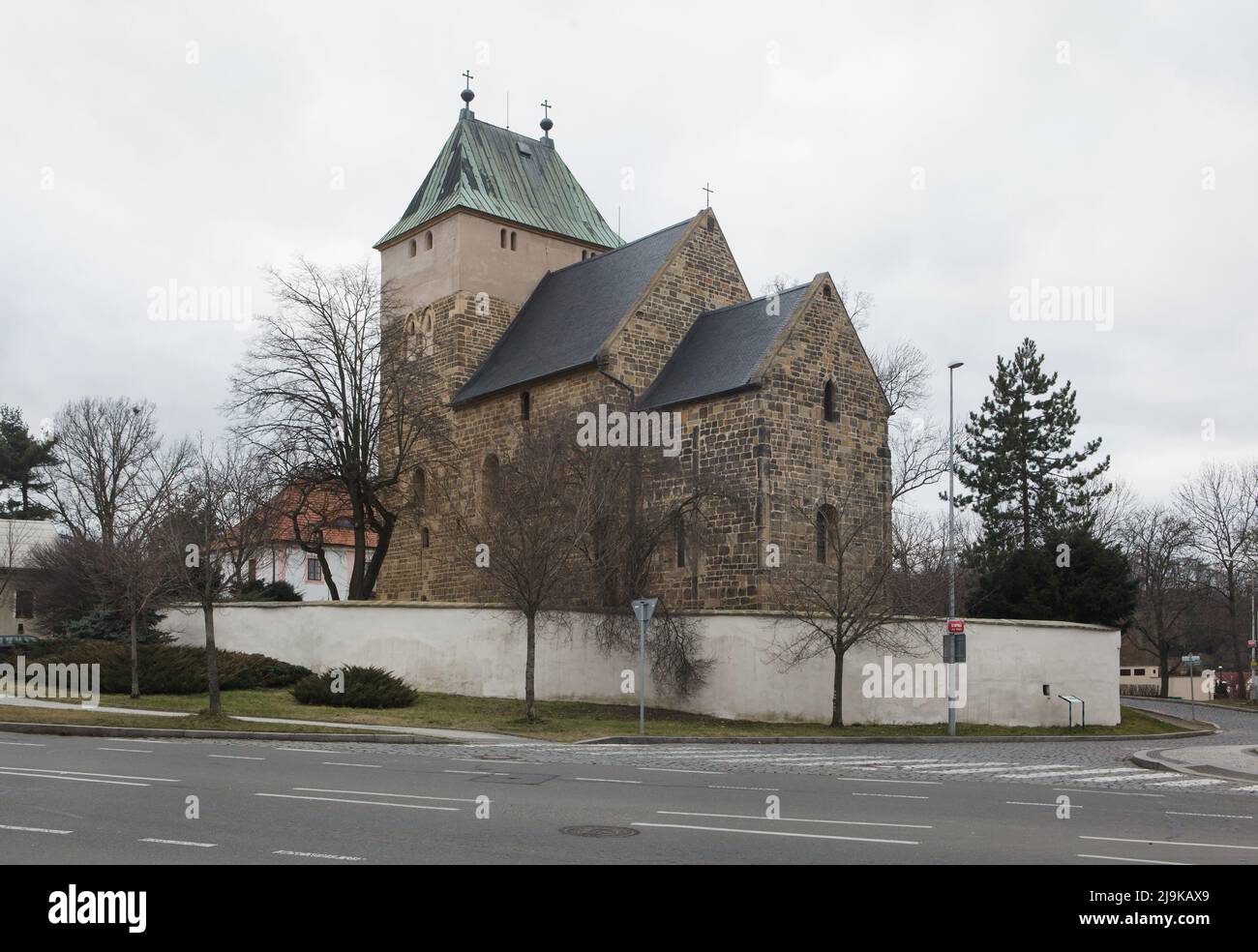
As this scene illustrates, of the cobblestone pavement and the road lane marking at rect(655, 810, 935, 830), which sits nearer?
the road lane marking at rect(655, 810, 935, 830)

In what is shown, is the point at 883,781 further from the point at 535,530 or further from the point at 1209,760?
the point at 535,530

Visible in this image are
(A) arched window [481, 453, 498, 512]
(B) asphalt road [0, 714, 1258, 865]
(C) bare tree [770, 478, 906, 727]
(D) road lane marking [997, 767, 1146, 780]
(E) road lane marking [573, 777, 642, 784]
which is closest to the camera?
(B) asphalt road [0, 714, 1258, 865]

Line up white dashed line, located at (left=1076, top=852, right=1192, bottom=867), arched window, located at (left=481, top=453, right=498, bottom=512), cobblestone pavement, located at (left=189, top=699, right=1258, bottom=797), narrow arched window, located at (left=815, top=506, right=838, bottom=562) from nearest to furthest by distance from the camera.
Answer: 1. white dashed line, located at (left=1076, top=852, right=1192, bottom=867)
2. cobblestone pavement, located at (left=189, top=699, right=1258, bottom=797)
3. narrow arched window, located at (left=815, top=506, right=838, bottom=562)
4. arched window, located at (left=481, top=453, right=498, bottom=512)

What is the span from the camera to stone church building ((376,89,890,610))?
34250 mm

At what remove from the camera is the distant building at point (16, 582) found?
54688 millimetres

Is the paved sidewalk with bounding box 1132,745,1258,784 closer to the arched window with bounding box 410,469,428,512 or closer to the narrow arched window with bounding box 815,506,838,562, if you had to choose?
the narrow arched window with bounding box 815,506,838,562

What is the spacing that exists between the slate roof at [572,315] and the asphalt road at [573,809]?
2192 centimetres

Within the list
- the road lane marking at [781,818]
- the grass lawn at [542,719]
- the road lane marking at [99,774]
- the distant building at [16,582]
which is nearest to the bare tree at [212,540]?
the grass lawn at [542,719]

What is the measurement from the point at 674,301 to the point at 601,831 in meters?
30.8

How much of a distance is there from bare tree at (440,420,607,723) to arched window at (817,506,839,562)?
6.74 meters

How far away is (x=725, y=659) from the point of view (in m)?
29.9

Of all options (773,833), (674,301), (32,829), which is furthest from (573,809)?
(674,301)

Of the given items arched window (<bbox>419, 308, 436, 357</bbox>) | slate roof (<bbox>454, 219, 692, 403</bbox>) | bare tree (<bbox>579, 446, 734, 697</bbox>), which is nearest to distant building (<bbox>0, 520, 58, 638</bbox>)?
arched window (<bbox>419, 308, 436, 357</bbox>)
